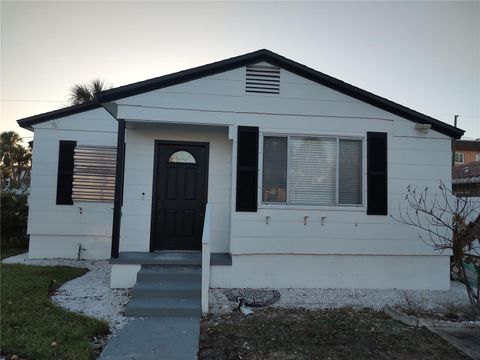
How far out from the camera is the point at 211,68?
6.42 meters

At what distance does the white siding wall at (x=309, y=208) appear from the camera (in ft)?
20.9

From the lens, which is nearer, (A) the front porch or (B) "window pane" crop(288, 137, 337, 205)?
(B) "window pane" crop(288, 137, 337, 205)

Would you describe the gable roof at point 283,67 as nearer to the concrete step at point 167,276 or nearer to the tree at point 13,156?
the concrete step at point 167,276

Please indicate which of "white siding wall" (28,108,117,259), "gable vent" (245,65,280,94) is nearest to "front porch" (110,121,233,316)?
"gable vent" (245,65,280,94)

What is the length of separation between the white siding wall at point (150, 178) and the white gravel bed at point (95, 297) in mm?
854

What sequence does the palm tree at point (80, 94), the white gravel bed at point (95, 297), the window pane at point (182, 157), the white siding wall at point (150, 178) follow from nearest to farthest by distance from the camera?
the white gravel bed at point (95, 297) < the white siding wall at point (150, 178) < the window pane at point (182, 157) < the palm tree at point (80, 94)

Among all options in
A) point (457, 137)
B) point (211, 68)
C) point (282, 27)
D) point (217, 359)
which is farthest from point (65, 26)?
point (457, 137)

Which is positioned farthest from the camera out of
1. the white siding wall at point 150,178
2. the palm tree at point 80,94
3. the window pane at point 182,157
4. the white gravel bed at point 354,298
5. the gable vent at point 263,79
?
the palm tree at point 80,94

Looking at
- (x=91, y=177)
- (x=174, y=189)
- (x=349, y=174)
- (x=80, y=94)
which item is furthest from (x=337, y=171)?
(x=80, y=94)

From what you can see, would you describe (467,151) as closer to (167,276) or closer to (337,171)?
(337,171)

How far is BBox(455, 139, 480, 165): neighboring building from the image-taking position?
1271 inches

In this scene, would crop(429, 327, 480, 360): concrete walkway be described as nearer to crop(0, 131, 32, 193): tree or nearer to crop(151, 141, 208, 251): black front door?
crop(151, 141, 208, 251): black front door

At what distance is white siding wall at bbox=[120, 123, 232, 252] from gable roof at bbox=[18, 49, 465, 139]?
0.86 metres

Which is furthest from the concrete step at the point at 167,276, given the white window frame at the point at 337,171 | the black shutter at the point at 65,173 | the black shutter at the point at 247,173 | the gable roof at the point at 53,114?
the gable roof at the point at 53,114
